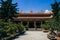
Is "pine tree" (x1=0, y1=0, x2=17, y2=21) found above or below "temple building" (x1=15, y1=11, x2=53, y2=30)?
above

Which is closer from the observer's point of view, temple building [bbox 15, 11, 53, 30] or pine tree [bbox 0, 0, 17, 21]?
pine tree [bbox 0, 0, 17, 21]

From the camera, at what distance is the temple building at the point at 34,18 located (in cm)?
5091

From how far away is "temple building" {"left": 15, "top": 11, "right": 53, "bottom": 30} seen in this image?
5091 cm

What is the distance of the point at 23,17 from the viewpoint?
5300 cm

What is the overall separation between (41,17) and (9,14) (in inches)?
731

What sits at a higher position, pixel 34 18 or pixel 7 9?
pixel 7 9

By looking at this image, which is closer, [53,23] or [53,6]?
[53,23]

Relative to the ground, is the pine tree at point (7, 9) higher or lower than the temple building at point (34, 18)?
higher

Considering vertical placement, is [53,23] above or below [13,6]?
below

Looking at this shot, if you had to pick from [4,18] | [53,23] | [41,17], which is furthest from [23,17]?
[53,23]

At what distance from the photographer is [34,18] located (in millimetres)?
51406

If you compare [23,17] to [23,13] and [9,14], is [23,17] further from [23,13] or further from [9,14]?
[9,14]

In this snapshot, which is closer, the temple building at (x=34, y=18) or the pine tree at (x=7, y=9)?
the pine tree at (x=7, y=9)

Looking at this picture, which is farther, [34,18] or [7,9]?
[34,18]
